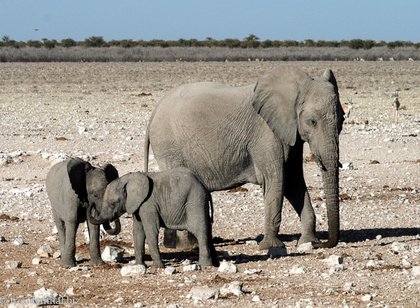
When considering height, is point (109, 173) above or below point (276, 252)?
above

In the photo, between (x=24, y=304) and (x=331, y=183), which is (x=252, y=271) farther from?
(x=24, y=304)

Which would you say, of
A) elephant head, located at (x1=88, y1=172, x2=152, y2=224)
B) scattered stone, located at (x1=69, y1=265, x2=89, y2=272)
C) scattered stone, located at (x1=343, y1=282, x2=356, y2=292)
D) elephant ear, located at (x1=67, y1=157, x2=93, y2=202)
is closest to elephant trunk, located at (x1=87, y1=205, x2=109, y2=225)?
elephant head, located at (x1=88, y1=172, x2=152, y2=224)

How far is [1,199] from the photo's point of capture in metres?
15.0

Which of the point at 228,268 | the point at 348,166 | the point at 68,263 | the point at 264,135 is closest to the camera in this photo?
the point at 228,268

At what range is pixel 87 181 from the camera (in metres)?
10.9

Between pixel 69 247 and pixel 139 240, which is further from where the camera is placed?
pixel 69 247

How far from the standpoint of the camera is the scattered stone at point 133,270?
10203mm

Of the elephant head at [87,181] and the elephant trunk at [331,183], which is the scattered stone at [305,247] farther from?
the elephant head at [87,181]

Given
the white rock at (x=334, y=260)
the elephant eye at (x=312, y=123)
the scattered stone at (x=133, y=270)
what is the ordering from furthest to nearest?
1. the elephant eye at (x=312, y=123)
2. the white rock at (x=334, y=260)
3. the scattered stone at (x=133, y=270)

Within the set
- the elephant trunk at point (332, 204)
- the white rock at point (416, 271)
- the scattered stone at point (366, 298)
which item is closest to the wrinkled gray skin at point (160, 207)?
the elephant trunk at point (332, 204)

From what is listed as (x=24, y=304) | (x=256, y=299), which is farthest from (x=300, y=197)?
(x=24, y=304)

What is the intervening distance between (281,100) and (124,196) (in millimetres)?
2337

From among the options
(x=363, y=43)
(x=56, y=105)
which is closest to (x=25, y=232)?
(x=56, y=105)

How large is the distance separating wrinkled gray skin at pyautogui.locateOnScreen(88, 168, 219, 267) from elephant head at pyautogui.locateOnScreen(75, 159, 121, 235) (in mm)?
177
